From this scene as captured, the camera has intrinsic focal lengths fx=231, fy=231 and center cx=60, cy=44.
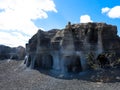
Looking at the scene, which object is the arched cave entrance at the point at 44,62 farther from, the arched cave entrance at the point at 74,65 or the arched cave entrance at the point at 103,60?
the arched cave entrance at the point at 103,60

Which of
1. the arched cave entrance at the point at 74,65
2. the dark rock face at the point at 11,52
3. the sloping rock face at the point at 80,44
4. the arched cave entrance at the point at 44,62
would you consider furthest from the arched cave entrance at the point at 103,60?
the dark rock face at the point at 11,52

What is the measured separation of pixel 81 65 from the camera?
51750 mm

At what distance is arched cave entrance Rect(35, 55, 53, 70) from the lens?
61.6m

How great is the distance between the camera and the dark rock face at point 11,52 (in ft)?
325

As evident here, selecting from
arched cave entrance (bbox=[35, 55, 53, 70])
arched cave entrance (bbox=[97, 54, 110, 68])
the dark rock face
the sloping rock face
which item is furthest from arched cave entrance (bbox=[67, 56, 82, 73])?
the dark rock face

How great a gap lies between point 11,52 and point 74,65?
55.4 metres

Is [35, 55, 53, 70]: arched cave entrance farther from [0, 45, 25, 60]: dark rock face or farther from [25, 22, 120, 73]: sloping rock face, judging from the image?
[0, 45, 25, 60]: dark rock face

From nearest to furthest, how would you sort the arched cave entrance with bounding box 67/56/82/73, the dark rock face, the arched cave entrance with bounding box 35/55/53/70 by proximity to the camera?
the arched cave entrance with bounding box 67/56/82/73 < the arched cave entrance with bounding box 35/55/53/70 < the dark rock face

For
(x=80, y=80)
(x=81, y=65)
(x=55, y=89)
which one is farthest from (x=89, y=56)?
(x=55, y=89)

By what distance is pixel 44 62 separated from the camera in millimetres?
62656

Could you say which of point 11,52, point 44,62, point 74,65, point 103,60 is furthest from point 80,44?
point 11,52

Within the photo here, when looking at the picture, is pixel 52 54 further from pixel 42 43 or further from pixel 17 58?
pixel 17 58

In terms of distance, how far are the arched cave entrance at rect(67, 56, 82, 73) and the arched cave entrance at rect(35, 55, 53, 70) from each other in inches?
312

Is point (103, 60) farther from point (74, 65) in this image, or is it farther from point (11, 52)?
point (11, 52)
